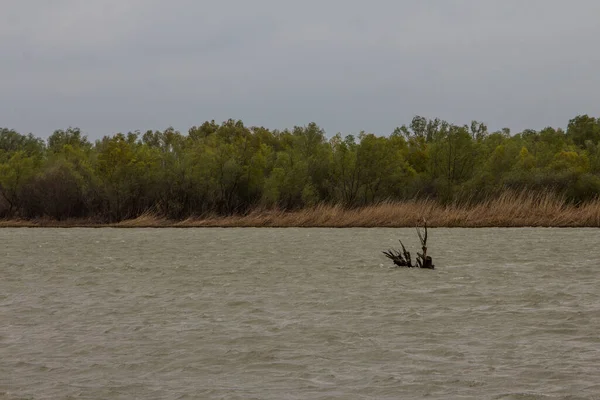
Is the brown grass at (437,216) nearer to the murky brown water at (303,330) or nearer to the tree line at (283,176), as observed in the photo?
the tree line at (283,176)

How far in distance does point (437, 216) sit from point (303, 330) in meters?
45.1

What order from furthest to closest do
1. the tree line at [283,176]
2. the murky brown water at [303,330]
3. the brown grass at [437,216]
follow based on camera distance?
the tree line at [283,176]
the brown grass at [437,216]
the murky brown water at [303,330]

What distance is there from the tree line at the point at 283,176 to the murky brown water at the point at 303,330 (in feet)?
130

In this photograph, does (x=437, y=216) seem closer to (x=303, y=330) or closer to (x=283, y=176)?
(x=283, y=176)

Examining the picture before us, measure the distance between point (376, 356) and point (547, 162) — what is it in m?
65.5

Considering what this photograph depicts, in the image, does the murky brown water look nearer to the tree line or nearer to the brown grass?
the brown grass

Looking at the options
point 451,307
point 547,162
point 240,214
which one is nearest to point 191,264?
point 451,307

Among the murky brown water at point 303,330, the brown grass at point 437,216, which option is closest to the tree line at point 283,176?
the brown grass at point 437,216

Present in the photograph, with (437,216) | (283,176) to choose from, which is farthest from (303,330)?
(283,176)

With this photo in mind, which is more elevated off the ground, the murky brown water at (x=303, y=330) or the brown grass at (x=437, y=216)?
the brown grass at (x=437, y=216)

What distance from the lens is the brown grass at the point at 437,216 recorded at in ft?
181

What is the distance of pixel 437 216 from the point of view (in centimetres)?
6000

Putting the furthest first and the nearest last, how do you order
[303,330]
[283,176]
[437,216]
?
[283,176], [437,216], [303,330]

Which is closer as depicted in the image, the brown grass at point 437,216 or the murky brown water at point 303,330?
the murky brown water at point 303,330
